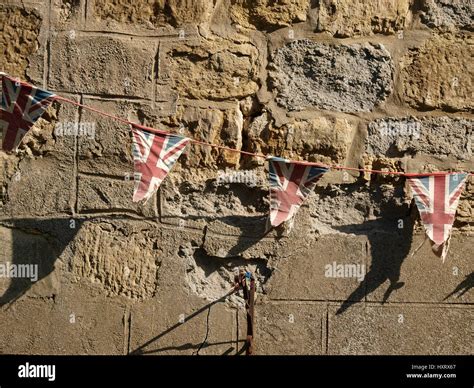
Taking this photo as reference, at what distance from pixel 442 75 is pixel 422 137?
0.32 m

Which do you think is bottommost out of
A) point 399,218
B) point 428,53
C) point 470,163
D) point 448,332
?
point 448,332

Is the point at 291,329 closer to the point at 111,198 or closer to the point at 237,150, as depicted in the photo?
the point at 237,150

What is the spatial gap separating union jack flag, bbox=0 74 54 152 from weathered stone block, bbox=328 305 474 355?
1.69 metres

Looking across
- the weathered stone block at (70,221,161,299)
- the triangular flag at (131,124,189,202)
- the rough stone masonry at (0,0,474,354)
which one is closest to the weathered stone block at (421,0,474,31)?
the rough stone masonry at (0,0,474,354)

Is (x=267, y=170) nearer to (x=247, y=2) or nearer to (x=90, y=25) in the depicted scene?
(x=247, y=2)

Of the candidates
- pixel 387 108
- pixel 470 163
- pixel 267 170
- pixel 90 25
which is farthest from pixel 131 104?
pixel 470 163

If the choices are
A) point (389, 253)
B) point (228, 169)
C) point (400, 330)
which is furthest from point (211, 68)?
point (400, 330)

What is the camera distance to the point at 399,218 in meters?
4.52

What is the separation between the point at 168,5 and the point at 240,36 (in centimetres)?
39

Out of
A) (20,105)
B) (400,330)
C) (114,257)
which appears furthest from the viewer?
(114,257)

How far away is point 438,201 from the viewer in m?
4.32

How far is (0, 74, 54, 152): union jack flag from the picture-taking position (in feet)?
14.0

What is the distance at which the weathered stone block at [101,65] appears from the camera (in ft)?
15.1

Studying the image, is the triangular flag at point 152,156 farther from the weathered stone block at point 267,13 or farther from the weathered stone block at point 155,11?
the weathered stone block at point 267,13
